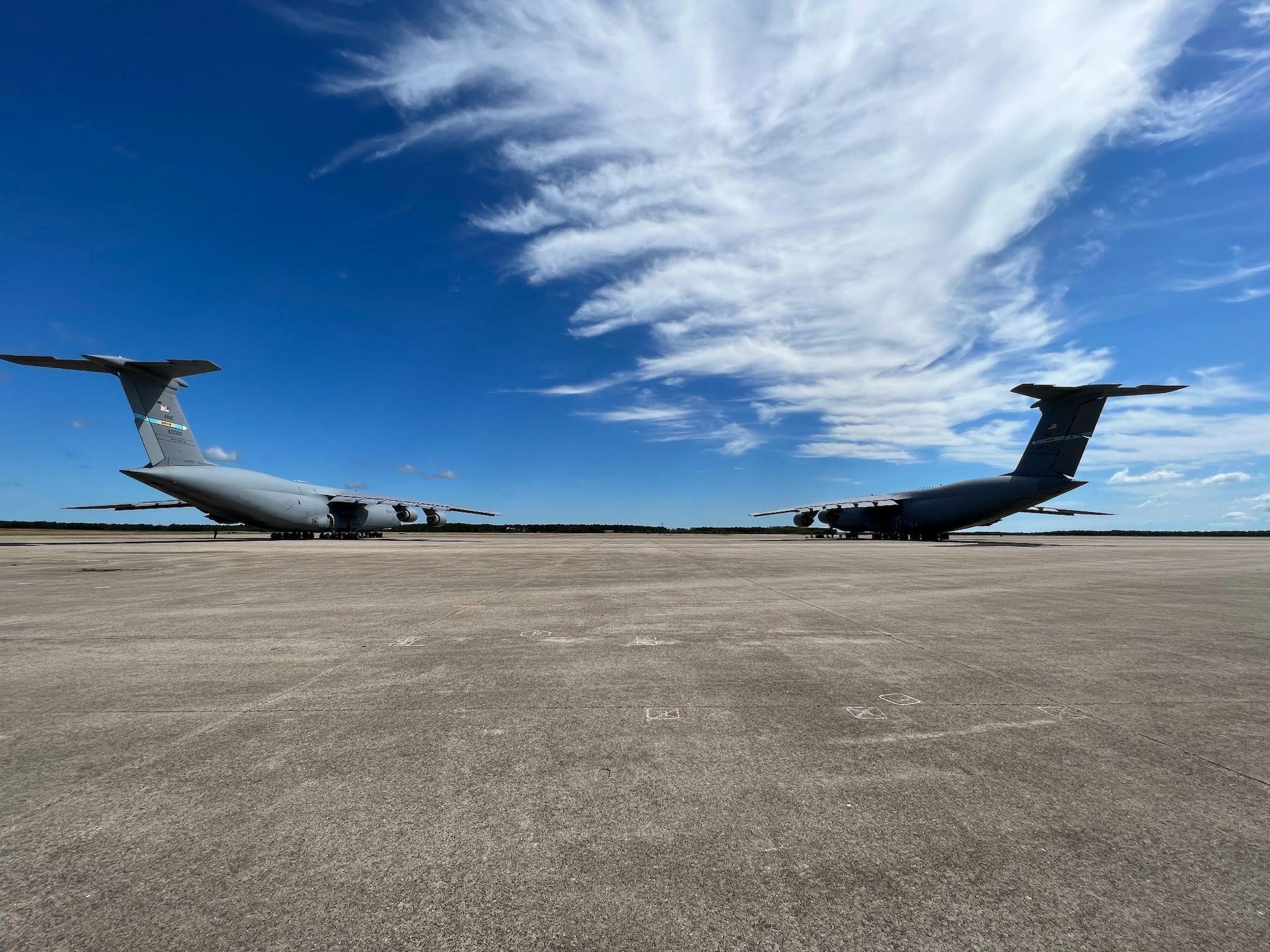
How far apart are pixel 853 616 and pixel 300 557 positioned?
21578mm

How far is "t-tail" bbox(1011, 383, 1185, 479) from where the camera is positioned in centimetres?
3547

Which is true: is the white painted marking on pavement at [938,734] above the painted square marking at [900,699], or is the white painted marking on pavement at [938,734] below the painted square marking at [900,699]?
below

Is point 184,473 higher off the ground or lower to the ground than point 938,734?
higher

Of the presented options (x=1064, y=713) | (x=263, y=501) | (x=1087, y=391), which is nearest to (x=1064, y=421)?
(x=1087, y=391)

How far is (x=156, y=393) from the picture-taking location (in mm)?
33969

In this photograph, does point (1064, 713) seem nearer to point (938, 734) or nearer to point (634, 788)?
point (938, 734)

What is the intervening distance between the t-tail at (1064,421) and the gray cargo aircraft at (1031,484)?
0.04m

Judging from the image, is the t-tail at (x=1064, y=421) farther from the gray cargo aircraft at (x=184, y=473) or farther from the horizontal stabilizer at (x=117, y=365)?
the horizontal stabilizer at (x=117, y=365)

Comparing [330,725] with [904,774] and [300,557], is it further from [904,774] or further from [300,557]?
[300,557]

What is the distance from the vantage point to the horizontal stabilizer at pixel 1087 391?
34.4 metres

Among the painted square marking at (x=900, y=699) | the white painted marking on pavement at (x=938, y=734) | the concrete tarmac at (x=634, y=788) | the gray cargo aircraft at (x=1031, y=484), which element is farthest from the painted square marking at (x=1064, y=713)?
the gray cargo aircraft at (x=1031, y=484)

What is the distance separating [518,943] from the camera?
2.02m

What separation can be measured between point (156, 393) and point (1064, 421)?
179 ft

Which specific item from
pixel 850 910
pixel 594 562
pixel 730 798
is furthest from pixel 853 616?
pixel 594 562
